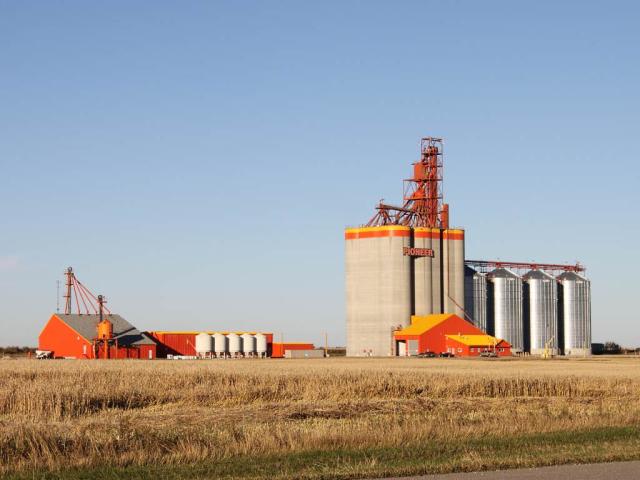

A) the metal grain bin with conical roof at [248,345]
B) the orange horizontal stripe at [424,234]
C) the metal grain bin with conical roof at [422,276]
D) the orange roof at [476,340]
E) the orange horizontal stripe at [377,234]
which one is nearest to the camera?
the orange roof at [476,340]

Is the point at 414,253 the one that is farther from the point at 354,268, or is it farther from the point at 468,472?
the point at 468,472

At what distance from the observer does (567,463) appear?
2391 cm

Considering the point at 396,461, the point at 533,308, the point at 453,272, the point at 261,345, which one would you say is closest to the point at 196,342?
the point at 261,345

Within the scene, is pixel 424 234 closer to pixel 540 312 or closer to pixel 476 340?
pixel 476 340

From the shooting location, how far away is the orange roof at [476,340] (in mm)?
130875

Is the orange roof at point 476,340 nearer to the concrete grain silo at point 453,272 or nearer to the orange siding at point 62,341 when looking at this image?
the concrete grain silo at point 453,272

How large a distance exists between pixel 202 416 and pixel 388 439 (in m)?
10.2

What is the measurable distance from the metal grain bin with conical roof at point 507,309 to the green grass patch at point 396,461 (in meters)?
123

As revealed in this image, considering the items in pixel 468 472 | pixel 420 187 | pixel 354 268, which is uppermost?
pixel 420 187

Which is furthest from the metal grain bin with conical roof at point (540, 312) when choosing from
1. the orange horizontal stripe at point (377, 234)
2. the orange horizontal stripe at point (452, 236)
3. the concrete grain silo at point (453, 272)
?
the orange horizontal stripe at point (377, 234)

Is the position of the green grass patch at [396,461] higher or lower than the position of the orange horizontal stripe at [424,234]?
lower

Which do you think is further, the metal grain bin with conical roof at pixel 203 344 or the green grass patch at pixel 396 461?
the metal grain bin with conical roof at pixel 203 344

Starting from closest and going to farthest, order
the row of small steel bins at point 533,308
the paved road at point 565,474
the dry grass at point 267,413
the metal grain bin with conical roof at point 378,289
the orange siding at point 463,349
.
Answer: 1. the paved road at point 565,474
2. the dry grass at point 267,413
3. the orange siding at point 463,349
4. the metal grain bin with conical roof at point 378,289
5. the row of small steel bins at point 533,308

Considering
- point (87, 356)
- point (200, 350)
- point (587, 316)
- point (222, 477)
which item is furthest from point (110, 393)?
point (587, 316)
